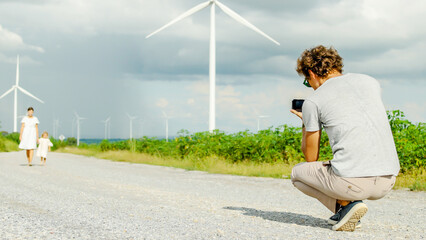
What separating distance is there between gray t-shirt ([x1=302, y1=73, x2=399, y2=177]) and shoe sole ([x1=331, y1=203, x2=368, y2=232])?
0.32m

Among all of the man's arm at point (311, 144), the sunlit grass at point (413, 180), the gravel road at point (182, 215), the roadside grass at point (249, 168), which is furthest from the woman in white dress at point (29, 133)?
the man's arm at point (311, 144)

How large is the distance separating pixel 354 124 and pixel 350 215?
836 mm

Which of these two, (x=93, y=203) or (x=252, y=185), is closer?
(x=93, y=203)

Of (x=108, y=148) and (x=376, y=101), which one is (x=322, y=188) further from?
(x=108, y=148)

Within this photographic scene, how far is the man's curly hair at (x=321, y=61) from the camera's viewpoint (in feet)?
14.2

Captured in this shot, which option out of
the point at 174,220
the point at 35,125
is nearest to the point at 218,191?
the point at 174,220

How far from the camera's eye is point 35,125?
51.1 feet

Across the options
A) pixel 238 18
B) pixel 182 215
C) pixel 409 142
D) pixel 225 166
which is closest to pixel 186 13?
pixel 238 18

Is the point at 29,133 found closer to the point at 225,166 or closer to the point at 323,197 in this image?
the point at 225,166

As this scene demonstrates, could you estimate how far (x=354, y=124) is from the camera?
406cm

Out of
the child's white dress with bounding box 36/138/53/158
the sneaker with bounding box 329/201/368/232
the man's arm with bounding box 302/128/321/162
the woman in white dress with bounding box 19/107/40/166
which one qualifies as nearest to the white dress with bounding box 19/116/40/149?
the woman in white dress with bounding box 19/107/40/166

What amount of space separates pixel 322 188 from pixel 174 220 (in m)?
1.56

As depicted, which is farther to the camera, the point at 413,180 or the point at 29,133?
the point at 29,133

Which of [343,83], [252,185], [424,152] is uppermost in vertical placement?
[343,83]
